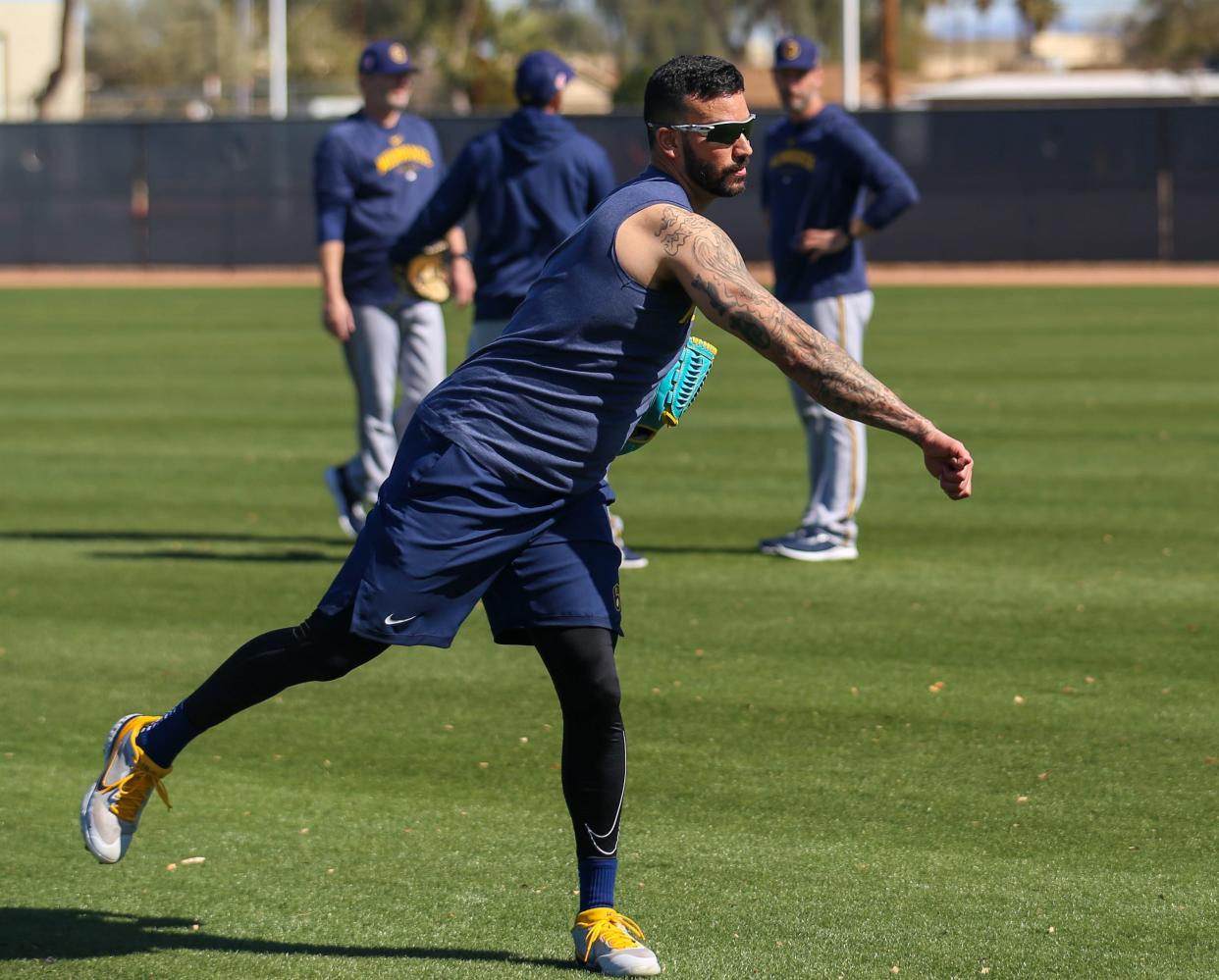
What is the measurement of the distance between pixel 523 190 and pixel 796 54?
160 centimetres

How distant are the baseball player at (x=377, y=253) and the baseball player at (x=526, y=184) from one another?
60 cm

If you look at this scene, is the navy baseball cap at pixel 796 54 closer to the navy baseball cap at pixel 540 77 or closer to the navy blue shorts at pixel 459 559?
the navy baseball cap at pixel 540 77

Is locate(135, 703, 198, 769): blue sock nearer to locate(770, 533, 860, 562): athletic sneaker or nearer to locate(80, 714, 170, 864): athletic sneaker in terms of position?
locate(80, 714, 170, 864): athletic sneaker

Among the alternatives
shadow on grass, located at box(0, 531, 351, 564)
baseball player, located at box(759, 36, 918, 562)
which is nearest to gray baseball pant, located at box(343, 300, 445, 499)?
shadow on grass, located at box(0, 531, 351, 564)

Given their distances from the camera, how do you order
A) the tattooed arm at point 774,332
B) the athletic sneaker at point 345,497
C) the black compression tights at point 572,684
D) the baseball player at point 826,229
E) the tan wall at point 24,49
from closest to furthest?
the tattooed arm at point 774,332
the black compression tights at point 572,684
the baseball player at point 826,229
the athletic sneaker at point 345,497
the tan wall at point 24,49

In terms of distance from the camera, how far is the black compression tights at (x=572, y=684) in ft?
14.4

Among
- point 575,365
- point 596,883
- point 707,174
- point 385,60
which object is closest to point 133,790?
point 596,883

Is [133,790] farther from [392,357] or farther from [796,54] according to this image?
[796,54]

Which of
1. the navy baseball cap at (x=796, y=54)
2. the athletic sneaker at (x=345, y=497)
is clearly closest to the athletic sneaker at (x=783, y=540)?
the athletic sneaker at (x=345, y=497)

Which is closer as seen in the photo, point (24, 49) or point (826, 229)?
point (826, 229)

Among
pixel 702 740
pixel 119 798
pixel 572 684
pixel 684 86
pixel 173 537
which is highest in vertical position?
pixel 684 86

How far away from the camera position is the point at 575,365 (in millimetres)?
4285

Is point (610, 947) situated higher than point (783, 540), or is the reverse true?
point (610, 947)

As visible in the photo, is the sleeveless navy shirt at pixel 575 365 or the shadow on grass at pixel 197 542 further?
the shadow on grass at pixel 197 542
